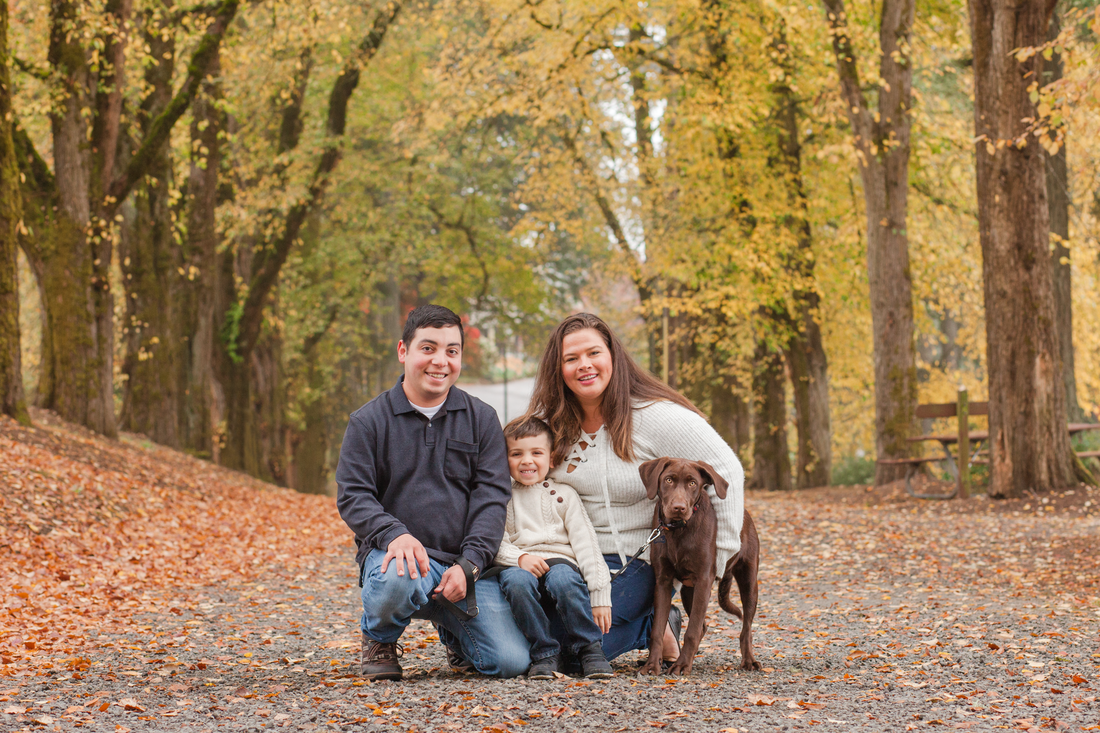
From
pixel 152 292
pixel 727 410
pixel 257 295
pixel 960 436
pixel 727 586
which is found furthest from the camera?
pixel 727 410

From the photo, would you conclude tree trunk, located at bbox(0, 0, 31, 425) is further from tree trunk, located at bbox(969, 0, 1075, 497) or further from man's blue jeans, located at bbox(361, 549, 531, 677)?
tree trunk, located at bbox(969, 0, 1075, 497)

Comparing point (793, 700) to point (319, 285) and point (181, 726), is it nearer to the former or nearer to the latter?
point (181, 726)

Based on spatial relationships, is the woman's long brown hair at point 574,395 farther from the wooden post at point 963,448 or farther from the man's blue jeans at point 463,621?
the wooden post at point 963,448

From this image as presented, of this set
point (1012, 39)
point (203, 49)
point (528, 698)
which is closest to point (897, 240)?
point (1012, 39)

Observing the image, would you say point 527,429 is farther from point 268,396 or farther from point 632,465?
point 268,396

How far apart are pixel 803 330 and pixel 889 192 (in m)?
4.71

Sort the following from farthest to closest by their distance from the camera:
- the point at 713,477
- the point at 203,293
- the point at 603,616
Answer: the point at 203,293 → the point at 603,616 → the point at 713,477

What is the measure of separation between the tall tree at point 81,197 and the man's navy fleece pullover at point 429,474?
10153mm

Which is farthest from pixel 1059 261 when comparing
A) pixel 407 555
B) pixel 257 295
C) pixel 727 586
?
pixel 407 555

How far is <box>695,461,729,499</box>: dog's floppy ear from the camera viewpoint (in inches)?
176

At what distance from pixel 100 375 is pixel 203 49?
15.8ft

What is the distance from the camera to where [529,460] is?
4754 mm

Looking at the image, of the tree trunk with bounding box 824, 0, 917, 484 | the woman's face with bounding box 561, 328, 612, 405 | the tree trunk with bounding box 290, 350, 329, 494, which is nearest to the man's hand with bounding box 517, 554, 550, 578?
the woman's face with bounding box 561, 328, 612, 405

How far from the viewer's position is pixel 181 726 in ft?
12.8
